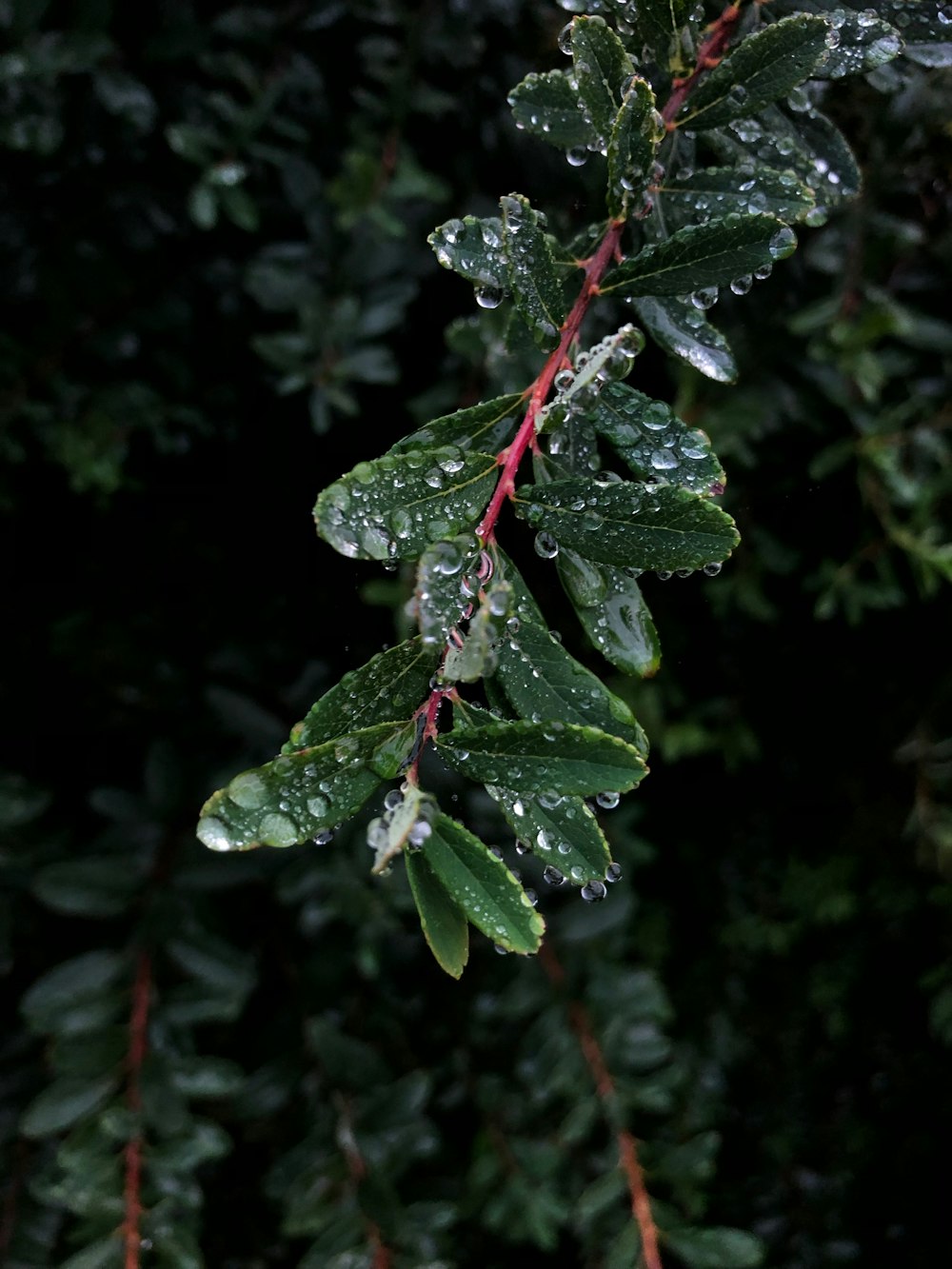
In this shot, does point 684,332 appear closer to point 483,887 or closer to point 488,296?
point 488,296

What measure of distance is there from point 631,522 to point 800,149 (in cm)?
28

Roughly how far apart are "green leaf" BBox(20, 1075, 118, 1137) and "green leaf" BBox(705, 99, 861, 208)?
103cm

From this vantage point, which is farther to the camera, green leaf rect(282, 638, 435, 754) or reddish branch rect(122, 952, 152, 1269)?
reddish branch rect(122, 952, 152, 1269)

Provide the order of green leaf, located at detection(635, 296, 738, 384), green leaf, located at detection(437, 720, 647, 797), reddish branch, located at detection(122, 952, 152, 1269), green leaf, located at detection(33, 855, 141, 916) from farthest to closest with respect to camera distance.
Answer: green leaf, located at detection(33, 855, 141, 916), reddish branch, located at detection(122, 952, 152, 1269), green leaf, located at detection(635, 296, 738, 384), green leaf, located at detection(437, 720, 647, 797)

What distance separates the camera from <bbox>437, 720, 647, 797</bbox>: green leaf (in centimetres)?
36

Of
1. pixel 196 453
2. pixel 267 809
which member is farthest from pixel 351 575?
pixel 267 809

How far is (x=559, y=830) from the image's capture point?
0.39 m

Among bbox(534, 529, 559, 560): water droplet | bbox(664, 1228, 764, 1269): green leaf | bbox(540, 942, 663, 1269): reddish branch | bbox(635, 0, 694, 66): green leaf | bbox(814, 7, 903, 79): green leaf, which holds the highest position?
bbox(635, 0, 694, 66): green leaf

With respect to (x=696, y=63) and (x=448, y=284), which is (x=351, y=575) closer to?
(x=448, y=284)

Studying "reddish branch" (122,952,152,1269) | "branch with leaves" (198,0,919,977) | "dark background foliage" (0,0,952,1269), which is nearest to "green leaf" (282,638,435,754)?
"branch with leaves" (198,0,919,977)

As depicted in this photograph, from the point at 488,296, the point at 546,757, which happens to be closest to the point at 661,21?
the point at 488,296

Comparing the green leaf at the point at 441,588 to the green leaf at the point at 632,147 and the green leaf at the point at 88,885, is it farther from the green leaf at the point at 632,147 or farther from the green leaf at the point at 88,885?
the green leaf at the point at 88,885

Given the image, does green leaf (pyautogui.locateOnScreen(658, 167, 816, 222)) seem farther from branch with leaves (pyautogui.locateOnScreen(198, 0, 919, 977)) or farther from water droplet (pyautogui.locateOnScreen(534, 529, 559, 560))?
water droplet (pyautogui.locateOnScreen(534, 529, 559, 560))

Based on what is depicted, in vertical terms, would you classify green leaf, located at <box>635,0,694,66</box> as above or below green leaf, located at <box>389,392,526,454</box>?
above
